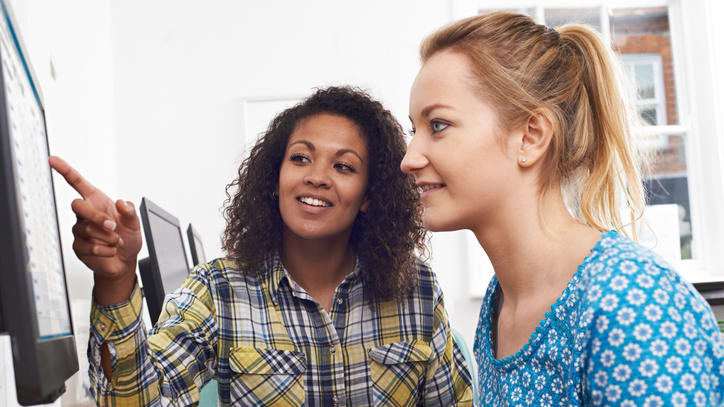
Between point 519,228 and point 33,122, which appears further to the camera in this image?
point 519,228

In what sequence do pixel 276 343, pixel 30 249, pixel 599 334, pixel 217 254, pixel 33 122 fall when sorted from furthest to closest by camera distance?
1. pixel 217 254
2. pixel 276 343
3. pixel 599 334
4. pixel 33 122
5. pixel 30 249

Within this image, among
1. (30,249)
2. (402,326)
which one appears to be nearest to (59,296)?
(30,249)

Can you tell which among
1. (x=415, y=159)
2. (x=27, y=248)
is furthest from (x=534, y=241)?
(x=27, y=248)

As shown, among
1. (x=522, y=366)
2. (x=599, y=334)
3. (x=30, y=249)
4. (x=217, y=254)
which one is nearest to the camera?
(x=30, y=249)

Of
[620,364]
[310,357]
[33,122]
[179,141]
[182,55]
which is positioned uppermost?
[182,55]

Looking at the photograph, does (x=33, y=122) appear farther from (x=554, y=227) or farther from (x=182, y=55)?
(x=182, y=55)

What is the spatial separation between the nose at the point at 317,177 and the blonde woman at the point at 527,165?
1.08 feet

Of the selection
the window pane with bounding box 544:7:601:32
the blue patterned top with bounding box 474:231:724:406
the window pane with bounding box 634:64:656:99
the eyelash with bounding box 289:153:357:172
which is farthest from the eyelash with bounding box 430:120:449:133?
the window pane with bounding box 634:64:656:99

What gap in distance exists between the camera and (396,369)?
4.30ft

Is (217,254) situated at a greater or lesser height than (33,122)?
lesser

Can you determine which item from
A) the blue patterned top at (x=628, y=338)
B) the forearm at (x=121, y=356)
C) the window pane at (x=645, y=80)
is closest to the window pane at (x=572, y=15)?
the window pane at (x=645, y=80)

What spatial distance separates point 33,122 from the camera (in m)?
0.65

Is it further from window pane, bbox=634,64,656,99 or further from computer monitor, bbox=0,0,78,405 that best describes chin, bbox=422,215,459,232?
window pane, bbox=634,64,656,99

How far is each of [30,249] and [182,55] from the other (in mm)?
2859
